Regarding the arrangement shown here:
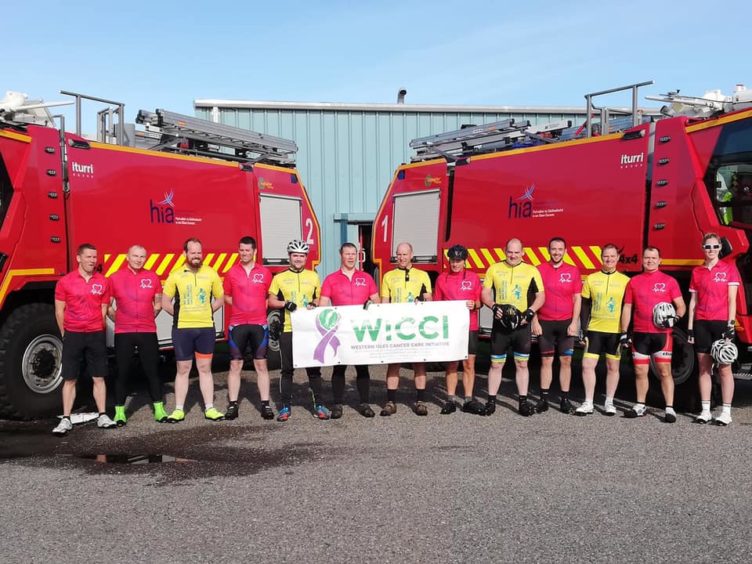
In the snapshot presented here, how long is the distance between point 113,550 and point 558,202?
6727 mm

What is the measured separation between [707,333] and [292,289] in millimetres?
4194

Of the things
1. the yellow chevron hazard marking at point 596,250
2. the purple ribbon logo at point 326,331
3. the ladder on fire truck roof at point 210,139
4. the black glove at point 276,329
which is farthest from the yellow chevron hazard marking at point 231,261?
the yellow chevron hazard marking at point 596,250

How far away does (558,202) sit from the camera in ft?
30.1

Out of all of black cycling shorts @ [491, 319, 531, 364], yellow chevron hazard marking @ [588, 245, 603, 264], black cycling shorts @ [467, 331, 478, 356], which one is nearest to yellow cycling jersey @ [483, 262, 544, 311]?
black cycling shorts @ [491, 319, 531, 364]

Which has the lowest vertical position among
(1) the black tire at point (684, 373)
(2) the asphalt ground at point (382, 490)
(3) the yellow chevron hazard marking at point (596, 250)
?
(2) the asphalt ground at point (382, 490)

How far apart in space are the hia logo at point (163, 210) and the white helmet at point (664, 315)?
588cm

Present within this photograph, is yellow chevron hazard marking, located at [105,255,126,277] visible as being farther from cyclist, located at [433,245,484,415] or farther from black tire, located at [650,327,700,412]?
black tire, located at [650,327,700,412]

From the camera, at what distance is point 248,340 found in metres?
7.82

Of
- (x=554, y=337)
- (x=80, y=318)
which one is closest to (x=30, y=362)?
(x=80, y=318)

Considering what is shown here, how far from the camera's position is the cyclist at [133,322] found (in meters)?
7.60

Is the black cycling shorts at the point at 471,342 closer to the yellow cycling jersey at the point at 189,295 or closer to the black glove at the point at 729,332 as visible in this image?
the black glove at the point at 729,332

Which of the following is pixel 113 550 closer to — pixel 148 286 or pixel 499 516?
pixel 499 516

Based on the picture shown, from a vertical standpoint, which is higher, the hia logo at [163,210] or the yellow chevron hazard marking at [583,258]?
the hia logo at [163,210]

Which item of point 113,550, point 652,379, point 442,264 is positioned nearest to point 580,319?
point 652,379
